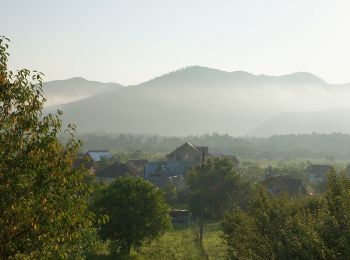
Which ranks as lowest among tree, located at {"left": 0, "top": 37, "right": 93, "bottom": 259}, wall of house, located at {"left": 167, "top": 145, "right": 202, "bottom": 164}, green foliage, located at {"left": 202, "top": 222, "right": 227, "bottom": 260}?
green foliage, located at {"left": 202, "top": 222, "right": 227, "bottom": 260}

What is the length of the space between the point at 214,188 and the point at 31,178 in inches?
2119

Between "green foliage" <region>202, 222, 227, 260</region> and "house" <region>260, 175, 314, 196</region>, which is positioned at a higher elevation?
"house" <region>260, 175, 314, 196</region>

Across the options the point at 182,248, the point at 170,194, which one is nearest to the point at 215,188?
the point at 170,194

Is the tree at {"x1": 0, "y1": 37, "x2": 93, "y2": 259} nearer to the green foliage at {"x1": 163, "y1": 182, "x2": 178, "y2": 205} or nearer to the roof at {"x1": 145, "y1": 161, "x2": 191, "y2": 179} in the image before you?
the green foliage at {"x1": 163, "y1": 182, "x2": 178, "y2": 205}

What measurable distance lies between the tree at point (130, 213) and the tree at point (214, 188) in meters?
24.7

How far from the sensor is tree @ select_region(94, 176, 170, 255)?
37125mm

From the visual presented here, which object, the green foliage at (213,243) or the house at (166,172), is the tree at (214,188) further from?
the house at (166,172)

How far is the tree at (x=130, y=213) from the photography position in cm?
3712

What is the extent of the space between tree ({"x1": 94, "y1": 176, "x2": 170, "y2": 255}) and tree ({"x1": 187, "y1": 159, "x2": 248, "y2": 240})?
2465 cm

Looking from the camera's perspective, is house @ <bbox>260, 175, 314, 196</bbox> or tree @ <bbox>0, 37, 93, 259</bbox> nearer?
tree @ <bbox>0, 37, 93, 259</bbox>

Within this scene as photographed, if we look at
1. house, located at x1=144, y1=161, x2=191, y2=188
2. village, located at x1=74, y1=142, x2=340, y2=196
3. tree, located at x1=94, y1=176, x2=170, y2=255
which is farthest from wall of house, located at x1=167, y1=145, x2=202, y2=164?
tree, located at x1=94, y1=176, x2=170, y2=255

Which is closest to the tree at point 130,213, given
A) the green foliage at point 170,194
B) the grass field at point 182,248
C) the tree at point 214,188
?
the grass field at point 182,248

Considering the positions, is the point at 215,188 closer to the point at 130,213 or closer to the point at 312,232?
the point at 130,213

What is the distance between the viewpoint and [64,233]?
40.0 feet
